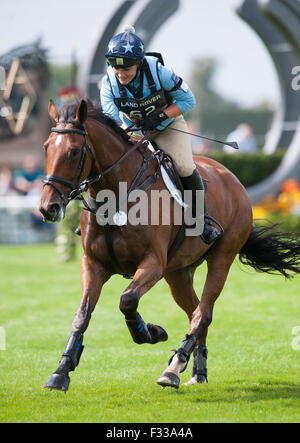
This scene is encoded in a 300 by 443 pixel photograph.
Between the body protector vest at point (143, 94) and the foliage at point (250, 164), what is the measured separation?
13.2 m

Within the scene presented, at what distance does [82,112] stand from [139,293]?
52.5 inches

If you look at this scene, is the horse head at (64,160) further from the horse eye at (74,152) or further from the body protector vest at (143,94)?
the body protector vest at (143,94)

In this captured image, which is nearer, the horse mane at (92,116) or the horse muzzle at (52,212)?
the horse muzzle at (52,212)

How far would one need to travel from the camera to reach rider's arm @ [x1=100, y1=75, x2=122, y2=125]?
5539mm

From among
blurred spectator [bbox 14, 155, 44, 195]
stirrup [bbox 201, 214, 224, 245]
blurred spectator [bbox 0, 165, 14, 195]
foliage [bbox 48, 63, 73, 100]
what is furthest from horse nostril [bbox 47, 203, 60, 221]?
foliage [bbox 48, 63, 73, 100]

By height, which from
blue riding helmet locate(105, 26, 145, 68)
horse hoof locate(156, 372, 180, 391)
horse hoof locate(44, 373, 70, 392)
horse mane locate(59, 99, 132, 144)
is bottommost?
horse hoof locate(156, 372, 180, 391)

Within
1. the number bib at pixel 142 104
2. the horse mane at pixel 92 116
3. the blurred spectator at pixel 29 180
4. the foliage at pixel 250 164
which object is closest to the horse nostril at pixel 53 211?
the horse mane at pixel 92 116

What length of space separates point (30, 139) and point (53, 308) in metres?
27.0

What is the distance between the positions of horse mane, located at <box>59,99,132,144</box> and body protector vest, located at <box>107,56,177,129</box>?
7.6 inches

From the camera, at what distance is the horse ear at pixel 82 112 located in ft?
16.3

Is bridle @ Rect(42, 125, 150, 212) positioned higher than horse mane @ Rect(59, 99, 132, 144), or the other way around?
horse mane @ Rect(59, 99, 132, 144)

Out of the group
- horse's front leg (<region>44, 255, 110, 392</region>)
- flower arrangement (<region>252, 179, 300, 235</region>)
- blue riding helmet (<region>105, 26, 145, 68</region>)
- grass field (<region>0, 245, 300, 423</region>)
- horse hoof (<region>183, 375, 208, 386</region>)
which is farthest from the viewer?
flower arrangement (<region>252, 179, 300, 235</region>)

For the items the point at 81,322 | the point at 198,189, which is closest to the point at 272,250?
the point at 198,189

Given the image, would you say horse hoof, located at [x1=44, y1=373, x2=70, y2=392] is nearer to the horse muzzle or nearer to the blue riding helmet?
the horse muzzle
